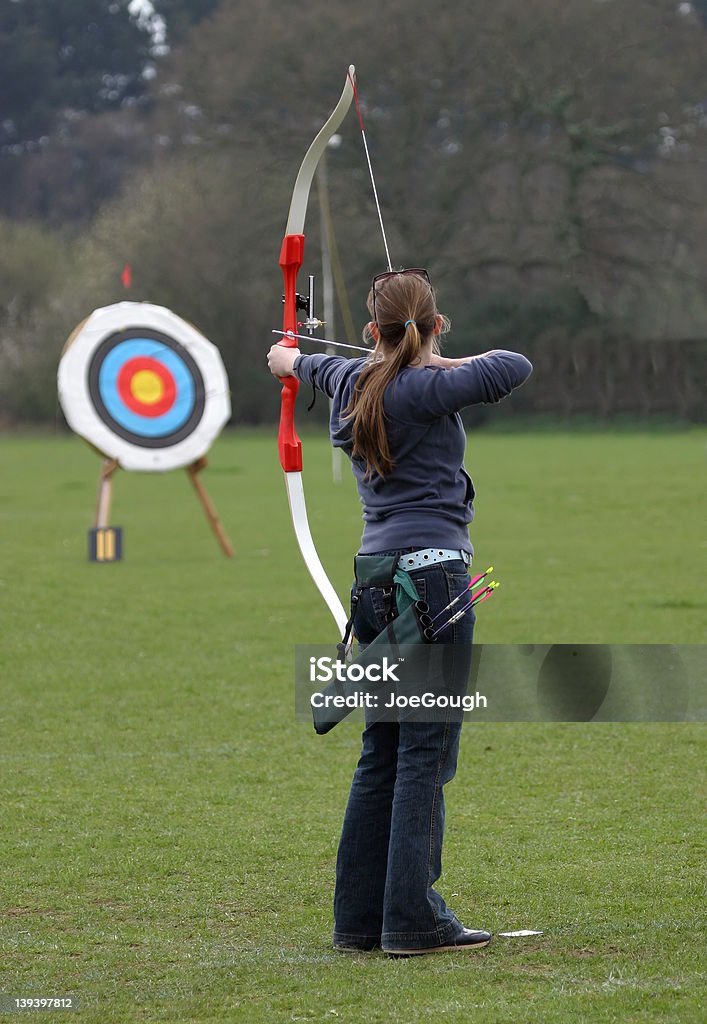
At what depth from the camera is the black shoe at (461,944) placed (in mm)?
3033

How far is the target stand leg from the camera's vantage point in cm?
1083

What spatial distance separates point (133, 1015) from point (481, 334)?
27.1m

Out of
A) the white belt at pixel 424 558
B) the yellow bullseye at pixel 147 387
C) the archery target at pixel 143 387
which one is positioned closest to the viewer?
the white belt at pixel 424 558

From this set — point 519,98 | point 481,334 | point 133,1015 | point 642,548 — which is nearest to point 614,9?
point 519,98

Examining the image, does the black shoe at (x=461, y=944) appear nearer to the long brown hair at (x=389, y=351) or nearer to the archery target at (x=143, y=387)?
the long brown hair at (x=389, y=351)

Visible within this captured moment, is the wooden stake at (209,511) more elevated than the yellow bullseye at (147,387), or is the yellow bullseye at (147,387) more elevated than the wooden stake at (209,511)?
the yellow bullseye at (147,387)

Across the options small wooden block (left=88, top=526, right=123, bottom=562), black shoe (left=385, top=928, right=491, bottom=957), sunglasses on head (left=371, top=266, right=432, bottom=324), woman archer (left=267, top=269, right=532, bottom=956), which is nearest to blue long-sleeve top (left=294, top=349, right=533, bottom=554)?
woman archer (left=267, top=269, right=532, bottom=956)

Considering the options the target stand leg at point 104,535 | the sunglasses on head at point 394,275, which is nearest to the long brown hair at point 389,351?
the sunglasses on head at point 394,275

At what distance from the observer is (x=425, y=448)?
2.99 meters

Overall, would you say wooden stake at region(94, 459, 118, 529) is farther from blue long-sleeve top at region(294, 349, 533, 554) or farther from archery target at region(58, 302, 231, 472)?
blue long-sleeve top at region(294, 349, 533, 554)

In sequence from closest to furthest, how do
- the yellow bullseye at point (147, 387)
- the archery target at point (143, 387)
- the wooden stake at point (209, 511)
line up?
the archery target at point (143, 387) < the wooden stake at point (209, 511) < the yellow bullseye at point (147, 387)

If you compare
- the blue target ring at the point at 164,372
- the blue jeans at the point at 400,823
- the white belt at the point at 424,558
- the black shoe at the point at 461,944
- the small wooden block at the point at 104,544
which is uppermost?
the blue target ring at the point at 164,372

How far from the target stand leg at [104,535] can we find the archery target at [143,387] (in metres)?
0.19

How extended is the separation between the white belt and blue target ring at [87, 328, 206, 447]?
8345mm
